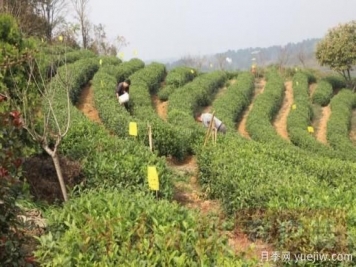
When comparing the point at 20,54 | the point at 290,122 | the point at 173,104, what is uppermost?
the point at 20,54

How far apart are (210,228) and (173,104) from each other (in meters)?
16.5

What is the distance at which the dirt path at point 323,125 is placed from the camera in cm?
2375

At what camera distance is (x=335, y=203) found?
5.77 meters

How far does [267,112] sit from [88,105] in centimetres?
1124

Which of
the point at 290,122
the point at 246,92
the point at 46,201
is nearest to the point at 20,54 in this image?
the point at 46,201

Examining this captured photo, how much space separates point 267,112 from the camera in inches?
967

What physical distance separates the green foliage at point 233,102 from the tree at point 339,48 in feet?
23.8

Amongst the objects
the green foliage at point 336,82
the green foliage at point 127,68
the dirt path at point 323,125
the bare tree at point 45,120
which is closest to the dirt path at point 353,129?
the dirt path at point 323,125

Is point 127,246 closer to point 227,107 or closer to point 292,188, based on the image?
point 292,188

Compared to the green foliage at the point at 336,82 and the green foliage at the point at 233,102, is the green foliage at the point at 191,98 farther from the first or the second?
the green foliage at the point at 336,82

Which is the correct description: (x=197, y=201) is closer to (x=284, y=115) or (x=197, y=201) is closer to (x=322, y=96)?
(x=284, y=115)

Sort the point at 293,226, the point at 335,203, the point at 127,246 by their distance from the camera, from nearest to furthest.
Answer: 1. the point at 127,246
2. the point at 293,226
3. the point at 335,203

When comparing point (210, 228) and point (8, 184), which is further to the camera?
point (210, 228)

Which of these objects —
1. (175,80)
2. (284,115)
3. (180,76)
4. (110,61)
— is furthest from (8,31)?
(284,115)
